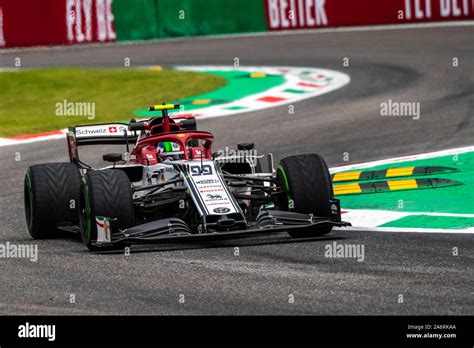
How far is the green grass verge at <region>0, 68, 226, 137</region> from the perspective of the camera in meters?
20.2

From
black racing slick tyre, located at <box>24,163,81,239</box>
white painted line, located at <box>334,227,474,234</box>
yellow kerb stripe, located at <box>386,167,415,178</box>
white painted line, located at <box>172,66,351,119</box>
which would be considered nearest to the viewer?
white painted line, located at <box>334,227,474,234</box>

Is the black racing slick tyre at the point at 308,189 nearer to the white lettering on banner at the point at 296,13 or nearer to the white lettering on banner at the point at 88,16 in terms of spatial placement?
the white lettering on banner at the point at 88,16

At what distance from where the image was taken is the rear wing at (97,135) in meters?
12.9

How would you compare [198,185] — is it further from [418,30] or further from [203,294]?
[418,30]

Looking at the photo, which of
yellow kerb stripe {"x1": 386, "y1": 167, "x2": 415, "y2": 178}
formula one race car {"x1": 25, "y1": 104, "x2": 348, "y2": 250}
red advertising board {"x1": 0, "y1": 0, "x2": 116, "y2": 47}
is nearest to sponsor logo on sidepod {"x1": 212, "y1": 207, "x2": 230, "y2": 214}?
formula one race car {"x1": 25, "y1": 104, "x2": 348, "y2": 250}

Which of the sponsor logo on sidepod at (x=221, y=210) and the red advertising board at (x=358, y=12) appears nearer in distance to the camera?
the sponsor logo on sidepod at (x=221, y=210)

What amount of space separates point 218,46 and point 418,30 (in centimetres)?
469

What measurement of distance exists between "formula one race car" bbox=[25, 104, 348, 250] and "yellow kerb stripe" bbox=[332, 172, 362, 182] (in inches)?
74.9

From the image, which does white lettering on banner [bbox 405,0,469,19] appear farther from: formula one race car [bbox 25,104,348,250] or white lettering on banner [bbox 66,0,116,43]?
formula one race car [bbox 25,104,348,250]

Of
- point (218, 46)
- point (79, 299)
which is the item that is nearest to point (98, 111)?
point (218, 46)

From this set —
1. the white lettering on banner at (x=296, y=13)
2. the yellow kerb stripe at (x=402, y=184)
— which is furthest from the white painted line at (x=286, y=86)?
the yellow kerb stripe at (x=402, y=184)

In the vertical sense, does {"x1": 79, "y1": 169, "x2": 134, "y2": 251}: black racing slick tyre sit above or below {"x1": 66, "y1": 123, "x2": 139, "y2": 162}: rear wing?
below

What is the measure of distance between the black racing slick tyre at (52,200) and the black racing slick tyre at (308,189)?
2017 mm
